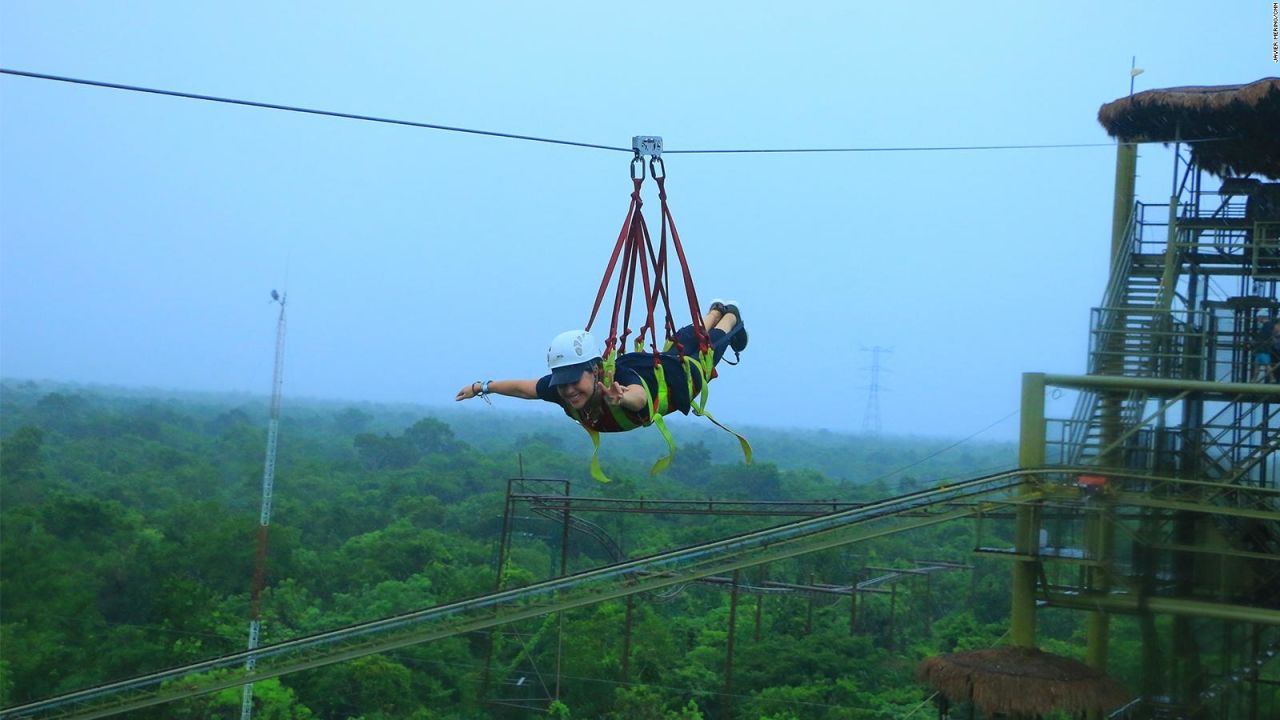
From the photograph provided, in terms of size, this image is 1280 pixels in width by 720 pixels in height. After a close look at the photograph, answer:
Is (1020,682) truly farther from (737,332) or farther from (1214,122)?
(1214,122)

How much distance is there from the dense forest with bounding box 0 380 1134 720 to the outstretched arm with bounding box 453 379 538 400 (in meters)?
6.41

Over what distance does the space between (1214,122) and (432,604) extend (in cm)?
1452

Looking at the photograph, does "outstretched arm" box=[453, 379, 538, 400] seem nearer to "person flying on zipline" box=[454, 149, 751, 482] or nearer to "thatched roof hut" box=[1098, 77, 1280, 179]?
"person flying on zipline" box=[454, 149, 751, 482]

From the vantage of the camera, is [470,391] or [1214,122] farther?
[1214,122]

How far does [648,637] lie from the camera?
742 inches

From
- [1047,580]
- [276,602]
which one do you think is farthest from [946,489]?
[276,602]

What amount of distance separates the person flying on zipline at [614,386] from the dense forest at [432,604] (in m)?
5.86

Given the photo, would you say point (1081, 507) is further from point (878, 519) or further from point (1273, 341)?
point (1273, 341)

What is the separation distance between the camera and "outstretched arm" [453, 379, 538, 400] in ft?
18.2

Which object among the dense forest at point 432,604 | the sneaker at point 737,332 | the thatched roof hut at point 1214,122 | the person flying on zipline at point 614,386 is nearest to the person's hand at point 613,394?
the person flying on zipline at point 614,386

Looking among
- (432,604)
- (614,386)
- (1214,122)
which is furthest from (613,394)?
(432,604)

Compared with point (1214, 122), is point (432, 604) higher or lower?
lower

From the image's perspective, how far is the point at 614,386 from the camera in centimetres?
520

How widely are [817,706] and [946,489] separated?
349 inches
